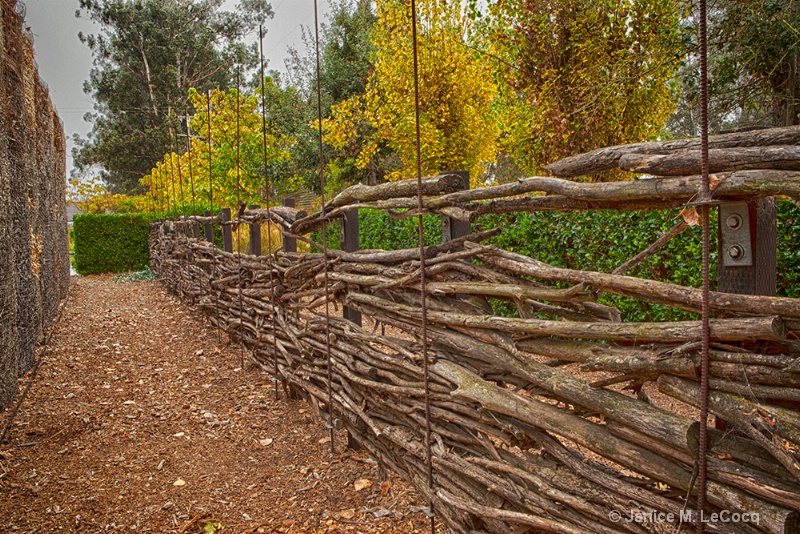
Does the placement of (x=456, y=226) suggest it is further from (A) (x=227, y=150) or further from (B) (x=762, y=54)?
(A) (x=227, y=150)

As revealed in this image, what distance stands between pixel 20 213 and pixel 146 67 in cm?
2138

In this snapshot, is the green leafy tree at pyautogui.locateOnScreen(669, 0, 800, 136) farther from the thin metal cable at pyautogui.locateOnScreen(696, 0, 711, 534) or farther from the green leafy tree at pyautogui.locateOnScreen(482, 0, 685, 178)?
the thin metal cable at pyautogui.locateOnScreen(696, 0, 711, 534)

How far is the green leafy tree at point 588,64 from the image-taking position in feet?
21.1

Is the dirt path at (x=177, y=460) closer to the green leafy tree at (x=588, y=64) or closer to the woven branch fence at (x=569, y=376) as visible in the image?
the woven branch fence at (x=569, y=376)

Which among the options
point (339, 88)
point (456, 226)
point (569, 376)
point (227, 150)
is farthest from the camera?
point (339, 88)

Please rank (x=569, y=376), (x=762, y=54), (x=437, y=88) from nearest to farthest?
(x=569, y=376)
(x=762, y=54)
(x=437, y=88)

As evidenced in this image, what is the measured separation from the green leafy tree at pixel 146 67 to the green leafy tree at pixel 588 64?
18358 mm

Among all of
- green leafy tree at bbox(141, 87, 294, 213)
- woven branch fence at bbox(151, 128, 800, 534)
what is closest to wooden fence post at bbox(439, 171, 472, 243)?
woven branch fence at bbox(151, 128, 800, 534)

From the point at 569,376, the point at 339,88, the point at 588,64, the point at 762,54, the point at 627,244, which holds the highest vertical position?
the point at 339,88

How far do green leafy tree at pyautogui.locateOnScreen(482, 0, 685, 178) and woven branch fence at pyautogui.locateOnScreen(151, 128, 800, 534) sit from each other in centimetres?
471

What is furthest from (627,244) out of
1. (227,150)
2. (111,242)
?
(111,242)

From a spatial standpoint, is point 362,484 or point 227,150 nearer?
point 362,484

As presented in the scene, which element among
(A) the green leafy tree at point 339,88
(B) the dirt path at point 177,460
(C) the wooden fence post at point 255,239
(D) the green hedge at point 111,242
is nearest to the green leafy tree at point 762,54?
(C) the wooden fence post at point 255,239

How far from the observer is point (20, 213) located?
15.4ft
